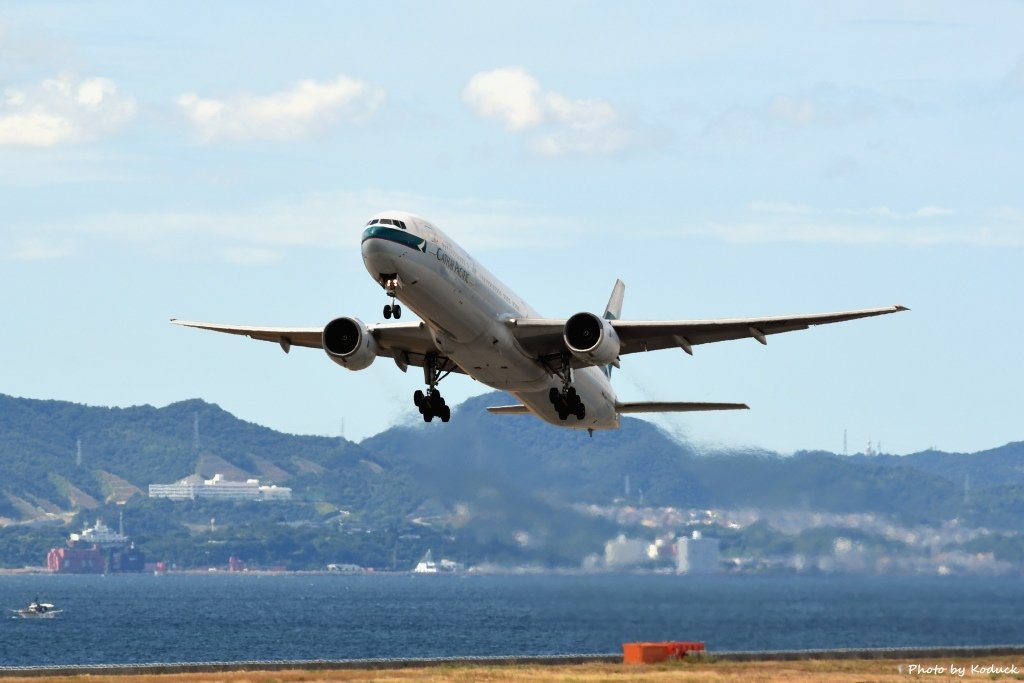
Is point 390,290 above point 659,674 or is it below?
above

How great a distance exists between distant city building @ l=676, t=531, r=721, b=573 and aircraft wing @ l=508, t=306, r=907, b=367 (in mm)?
70086

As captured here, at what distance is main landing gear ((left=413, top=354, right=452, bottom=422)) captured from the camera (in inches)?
2093

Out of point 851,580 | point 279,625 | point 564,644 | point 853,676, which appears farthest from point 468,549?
point 853,676

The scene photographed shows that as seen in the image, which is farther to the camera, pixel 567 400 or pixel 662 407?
pixel 662 407

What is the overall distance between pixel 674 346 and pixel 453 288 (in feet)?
32.0

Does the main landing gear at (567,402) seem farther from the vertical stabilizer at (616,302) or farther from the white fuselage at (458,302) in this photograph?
the vertical stabilizer at (616,302)

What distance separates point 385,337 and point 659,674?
17082 mm

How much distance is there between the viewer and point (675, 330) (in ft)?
167

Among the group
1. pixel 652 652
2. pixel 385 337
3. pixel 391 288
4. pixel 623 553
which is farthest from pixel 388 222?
pixel 623 553

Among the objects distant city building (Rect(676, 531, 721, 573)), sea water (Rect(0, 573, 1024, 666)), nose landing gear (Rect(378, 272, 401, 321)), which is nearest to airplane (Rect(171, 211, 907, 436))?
nose landing gear (Rect(378, 272, 401, 321))

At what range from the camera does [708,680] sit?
55719 mm

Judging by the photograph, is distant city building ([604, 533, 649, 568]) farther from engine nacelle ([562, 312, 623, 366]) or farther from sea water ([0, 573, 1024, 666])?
engine nacelle ([562, 312, 623, 366])

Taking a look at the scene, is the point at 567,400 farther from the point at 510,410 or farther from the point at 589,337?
the point at 510,410

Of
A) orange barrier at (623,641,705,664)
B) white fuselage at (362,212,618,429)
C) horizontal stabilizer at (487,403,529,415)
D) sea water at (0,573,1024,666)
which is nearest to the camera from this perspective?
white fuselage at (362,212,618,429)
